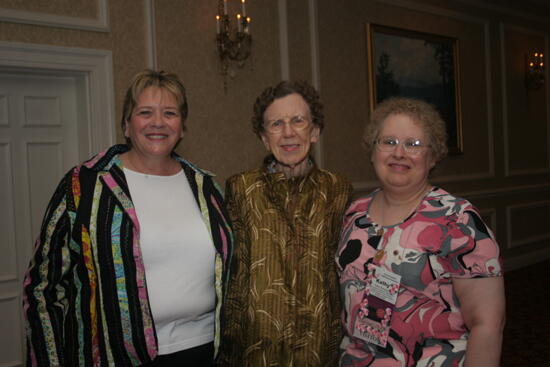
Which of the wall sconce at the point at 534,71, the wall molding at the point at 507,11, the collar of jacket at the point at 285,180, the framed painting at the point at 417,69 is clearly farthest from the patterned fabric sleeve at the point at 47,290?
the wall sconce at the point at 534,71

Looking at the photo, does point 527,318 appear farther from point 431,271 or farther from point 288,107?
point 288,107

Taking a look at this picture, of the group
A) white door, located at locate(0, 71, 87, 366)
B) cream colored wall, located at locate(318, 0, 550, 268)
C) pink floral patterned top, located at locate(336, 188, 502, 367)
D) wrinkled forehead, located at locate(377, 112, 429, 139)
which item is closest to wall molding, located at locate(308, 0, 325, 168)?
cream colored wall, located at locate(318, 0, 550, 268)

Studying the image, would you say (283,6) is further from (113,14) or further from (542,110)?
(542,110)

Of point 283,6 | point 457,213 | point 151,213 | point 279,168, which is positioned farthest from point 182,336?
point 283,6

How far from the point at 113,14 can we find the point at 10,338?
2259 mm

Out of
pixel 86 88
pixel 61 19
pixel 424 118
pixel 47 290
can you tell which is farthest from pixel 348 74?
pixel 47 290

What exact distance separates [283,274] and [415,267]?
0.49 meters

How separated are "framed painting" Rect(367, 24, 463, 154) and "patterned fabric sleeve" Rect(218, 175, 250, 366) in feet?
11.4

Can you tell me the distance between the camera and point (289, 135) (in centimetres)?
189

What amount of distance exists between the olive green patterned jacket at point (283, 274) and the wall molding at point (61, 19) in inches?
75.2

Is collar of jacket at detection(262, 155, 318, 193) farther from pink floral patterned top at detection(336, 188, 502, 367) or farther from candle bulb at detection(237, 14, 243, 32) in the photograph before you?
candle bulb at detection(237, 14, 243, 32)

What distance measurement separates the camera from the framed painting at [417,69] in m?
5.13

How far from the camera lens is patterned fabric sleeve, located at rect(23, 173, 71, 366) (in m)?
1.57

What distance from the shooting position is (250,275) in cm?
179
